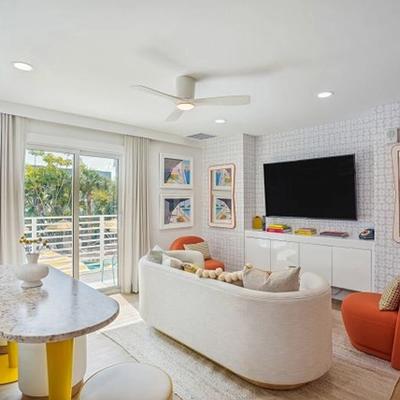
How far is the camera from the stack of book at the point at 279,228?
481 cm

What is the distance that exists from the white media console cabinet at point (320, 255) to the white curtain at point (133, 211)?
180 cm

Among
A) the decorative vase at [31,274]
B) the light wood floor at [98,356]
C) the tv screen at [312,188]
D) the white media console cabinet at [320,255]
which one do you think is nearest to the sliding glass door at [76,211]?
the light wood floor at [98,356]

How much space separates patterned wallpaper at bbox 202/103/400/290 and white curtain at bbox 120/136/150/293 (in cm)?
144

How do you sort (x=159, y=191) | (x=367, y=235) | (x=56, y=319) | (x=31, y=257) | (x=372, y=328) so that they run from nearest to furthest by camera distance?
(x=56, y=319)
(x=31, y=257)
(x=372, y=328)
(x=367, y=235)
(x=159, y=191)

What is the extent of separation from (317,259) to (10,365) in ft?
12.2

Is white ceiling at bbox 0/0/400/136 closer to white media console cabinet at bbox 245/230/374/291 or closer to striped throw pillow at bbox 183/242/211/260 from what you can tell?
white media console cabinet at bbox 245/230/374/291

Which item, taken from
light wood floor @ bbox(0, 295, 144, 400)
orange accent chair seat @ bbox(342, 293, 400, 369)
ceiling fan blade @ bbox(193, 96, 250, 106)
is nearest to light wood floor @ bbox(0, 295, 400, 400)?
light wood floor @ bbox(0, 295, 144, 400)

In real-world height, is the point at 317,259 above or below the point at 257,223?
below

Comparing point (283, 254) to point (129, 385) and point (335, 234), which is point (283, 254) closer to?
point (335, 234)

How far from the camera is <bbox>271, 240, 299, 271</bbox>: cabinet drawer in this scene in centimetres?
448

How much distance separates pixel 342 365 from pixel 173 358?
1.47 meters

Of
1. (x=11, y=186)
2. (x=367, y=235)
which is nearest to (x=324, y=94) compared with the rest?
(x=367, y=235)

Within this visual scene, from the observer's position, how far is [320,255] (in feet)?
13.8

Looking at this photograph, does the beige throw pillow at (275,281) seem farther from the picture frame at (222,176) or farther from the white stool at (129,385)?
the picture frame at (222,176)
